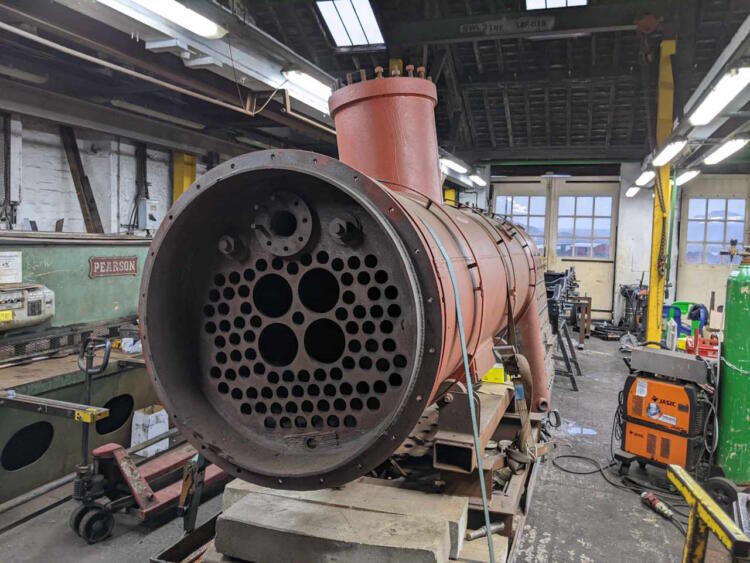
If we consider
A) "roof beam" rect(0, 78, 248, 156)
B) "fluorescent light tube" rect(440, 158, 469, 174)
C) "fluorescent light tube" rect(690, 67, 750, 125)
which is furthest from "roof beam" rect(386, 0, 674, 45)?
"roof beam" rect(0, 78, 248, 156)

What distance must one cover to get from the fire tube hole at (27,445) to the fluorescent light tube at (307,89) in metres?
2.95

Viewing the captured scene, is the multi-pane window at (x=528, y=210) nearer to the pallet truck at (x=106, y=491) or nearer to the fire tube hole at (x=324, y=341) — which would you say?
the pallet truck at (x=106, y=491)

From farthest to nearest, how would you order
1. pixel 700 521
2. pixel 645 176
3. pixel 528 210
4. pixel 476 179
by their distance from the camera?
pixel 528 210 < pixel 476 179 < pixel 645 176 < pixel 700 521

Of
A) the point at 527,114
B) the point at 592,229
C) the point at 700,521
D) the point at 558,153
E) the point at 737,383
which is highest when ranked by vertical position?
the point at 527,114

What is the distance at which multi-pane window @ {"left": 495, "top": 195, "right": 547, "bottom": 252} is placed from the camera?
1222cm

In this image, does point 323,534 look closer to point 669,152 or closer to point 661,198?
point 669,152

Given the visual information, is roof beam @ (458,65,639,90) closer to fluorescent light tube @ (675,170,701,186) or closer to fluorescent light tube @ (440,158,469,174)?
fluorescent light tube @ (440,158,469,174)

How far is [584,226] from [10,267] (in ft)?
36.6

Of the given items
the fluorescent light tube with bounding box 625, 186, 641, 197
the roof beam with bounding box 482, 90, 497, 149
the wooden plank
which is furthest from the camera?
the fluorescent light tube with bounding box 625, 186, 641, 197

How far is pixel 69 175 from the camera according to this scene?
638 cm

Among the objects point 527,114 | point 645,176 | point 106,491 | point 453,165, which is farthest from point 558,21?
point 106,491

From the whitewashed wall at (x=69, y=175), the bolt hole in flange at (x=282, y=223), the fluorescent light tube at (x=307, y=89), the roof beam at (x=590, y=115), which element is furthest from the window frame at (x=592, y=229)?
the bolt hole in flange at (x=282, y=223)

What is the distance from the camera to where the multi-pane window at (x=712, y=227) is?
11.0 metres

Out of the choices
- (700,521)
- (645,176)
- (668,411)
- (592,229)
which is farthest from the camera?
(592,229)
